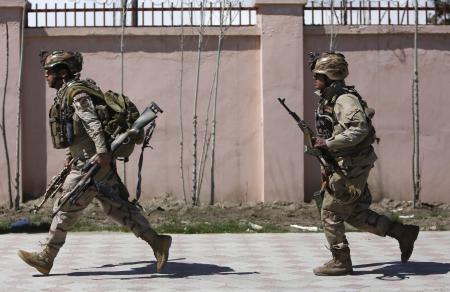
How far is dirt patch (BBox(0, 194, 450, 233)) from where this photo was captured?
1072 cm

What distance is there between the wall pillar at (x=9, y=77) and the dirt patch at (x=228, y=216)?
0.49 metres

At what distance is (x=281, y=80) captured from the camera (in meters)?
12.5

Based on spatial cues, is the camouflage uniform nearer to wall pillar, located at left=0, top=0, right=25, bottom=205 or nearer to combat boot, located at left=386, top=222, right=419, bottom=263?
combat boot, located at left=386, top=222, right=419, bottom=263

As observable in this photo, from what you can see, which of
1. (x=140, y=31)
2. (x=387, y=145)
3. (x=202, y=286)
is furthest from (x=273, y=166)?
(x=202, y=286)

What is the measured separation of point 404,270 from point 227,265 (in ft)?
4.63

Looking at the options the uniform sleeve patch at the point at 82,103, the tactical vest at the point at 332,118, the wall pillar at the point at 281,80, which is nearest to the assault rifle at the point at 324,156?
the tactical vest at the point at 332,118

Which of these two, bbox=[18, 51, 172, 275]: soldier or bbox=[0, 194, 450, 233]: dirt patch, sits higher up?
bbox=[18, 51, 172, 275]: soldier

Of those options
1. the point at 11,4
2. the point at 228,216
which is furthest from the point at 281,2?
the point at 11,4

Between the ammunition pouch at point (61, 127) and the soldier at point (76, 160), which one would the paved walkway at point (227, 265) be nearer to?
the soldier at point (76, 160)

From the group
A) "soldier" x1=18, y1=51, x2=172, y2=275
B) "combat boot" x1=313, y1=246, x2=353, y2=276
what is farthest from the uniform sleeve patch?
"combat boot" x1=313, y1=246, x2=353, y2=276

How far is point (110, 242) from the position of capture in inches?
372

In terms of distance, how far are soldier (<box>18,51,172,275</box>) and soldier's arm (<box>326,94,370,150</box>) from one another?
1.51 meters

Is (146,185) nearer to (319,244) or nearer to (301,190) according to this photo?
(301,190)

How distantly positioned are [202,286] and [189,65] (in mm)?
6009
